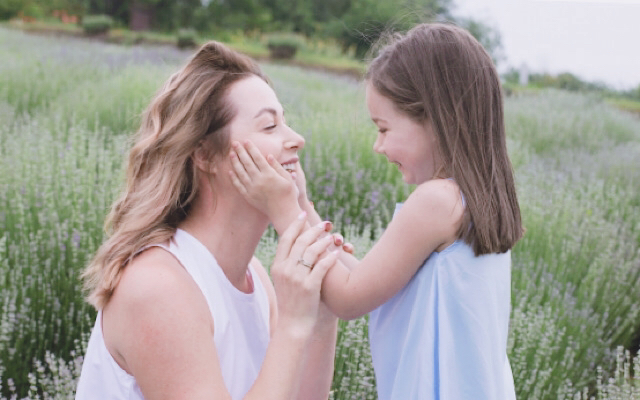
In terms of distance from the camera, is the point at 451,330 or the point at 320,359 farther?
the point at 320,359

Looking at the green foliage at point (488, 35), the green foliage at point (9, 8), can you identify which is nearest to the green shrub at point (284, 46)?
the green foliage at point (488, 35)

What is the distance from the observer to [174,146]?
204 cm

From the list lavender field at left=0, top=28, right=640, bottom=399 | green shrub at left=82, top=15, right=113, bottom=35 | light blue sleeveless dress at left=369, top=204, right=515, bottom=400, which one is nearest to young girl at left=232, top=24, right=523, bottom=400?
light blue sleeveless dress at left=369, top=204, right=515, bottom=400

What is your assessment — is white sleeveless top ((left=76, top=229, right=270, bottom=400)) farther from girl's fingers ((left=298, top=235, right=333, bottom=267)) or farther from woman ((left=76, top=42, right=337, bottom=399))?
girl's fingers ((left=298, top=235, right=333, bottom=267))

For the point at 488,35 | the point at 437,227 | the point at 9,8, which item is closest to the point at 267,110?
the point at 437,227

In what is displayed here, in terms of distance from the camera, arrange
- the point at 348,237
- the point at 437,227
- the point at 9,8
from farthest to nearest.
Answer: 1. the point at 9,8
2. the point at 348,237
3. the point at 437,227

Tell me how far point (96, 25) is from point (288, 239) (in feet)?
59.5

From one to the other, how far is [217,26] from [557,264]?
59.0 ft

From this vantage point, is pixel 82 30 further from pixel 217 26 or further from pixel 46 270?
pixel 46 270

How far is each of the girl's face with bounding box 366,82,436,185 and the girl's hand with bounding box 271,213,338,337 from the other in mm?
338

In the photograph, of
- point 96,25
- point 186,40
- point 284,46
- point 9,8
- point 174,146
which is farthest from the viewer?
point 9,8

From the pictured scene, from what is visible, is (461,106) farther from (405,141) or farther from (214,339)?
(214,339)

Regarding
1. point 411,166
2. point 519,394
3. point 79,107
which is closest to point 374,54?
point 411,166

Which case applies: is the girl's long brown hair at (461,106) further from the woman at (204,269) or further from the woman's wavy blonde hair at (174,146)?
the woman's wavy blonde hair at (174,146)
